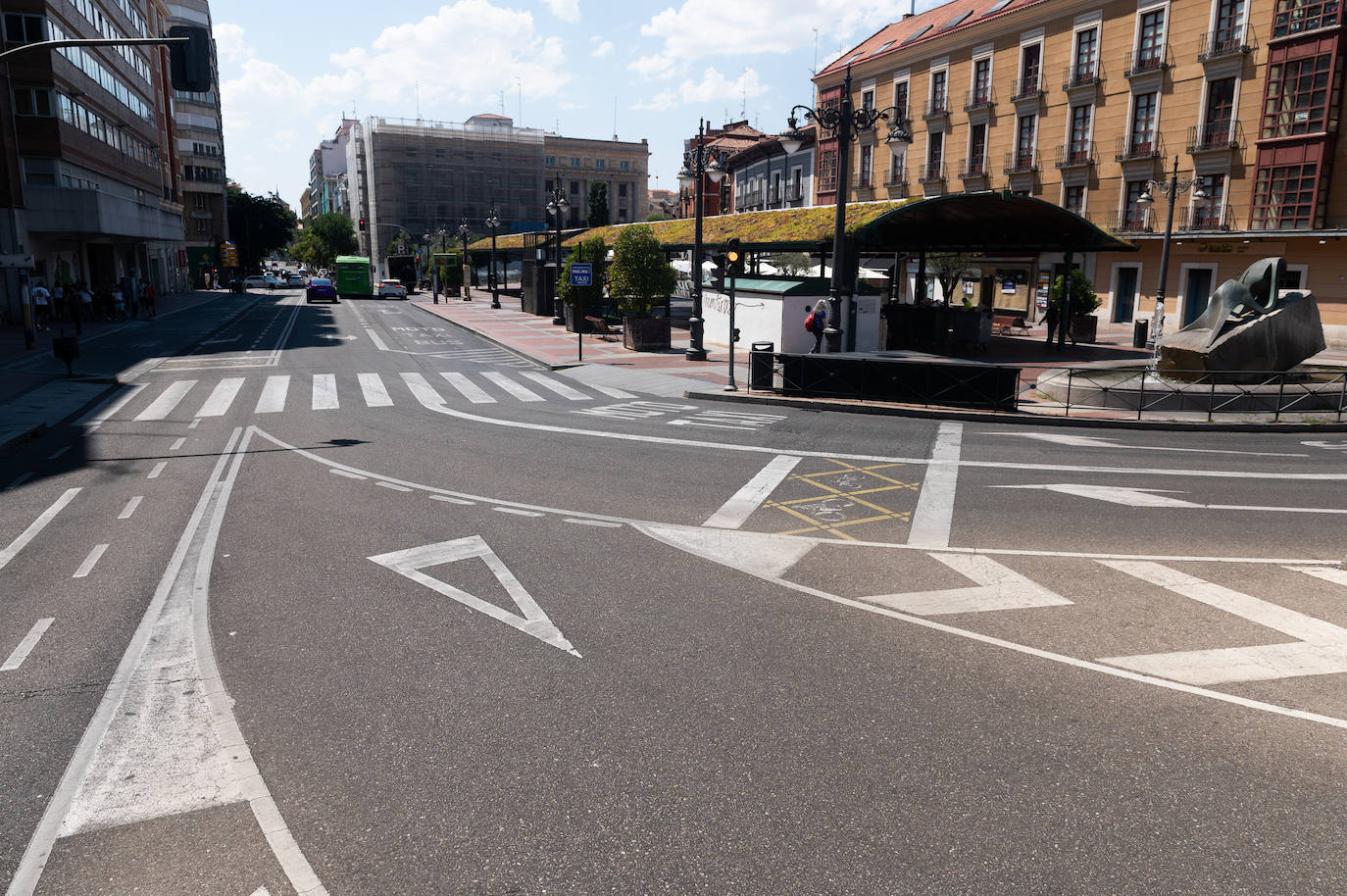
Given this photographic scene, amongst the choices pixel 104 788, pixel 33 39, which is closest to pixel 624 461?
pixel 104 788

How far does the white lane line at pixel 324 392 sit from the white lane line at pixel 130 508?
7246mm

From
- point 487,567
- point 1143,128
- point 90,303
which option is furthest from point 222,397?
point 1143,128

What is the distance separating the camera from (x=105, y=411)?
59.2ft

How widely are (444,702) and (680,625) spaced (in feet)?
6.79

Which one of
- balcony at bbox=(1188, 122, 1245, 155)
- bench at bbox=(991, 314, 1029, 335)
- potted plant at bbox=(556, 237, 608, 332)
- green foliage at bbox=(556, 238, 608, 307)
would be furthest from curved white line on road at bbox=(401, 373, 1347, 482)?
balcony at bbox=(1188, 122, 1245, 155)

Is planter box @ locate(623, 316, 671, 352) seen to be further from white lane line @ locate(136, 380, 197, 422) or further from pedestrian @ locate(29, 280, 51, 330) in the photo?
pedestrian @ locate(29, 280, 51, 330)

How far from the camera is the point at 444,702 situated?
5875 millimetres

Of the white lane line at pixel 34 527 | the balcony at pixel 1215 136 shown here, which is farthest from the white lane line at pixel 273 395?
the balcony at pixel 1215 136

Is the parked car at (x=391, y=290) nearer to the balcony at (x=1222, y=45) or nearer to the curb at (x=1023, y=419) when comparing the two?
the balcony at (x=1222, y=45)

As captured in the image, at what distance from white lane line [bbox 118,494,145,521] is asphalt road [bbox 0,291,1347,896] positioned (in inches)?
1.6

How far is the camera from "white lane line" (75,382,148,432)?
54.7 ft

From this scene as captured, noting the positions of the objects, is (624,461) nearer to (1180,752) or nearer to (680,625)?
(680,625)

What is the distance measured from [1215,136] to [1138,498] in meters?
32.9

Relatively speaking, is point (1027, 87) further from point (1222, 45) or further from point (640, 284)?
point (640, 284)
